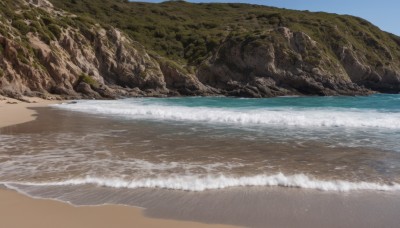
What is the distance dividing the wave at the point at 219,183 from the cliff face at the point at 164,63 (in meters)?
29.9

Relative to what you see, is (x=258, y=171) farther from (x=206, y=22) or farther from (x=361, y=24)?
(x=361, y=24)

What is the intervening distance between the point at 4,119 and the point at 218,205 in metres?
15.2

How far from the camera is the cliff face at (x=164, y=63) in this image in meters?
40.0

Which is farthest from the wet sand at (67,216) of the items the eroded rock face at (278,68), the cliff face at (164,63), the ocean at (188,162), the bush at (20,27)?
the eroded rock face at (278,68)

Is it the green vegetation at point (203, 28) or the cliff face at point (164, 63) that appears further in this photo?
the green vegetation at point (203, 28)

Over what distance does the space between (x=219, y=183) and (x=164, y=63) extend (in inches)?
2096

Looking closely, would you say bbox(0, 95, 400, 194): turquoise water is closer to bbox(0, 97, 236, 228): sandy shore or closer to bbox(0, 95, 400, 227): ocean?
bbox(0, 95, 400, 227): ocean

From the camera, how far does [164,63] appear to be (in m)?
58.6

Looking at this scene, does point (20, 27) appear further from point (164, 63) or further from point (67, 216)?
point (67, 216)

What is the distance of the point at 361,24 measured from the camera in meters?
93.9

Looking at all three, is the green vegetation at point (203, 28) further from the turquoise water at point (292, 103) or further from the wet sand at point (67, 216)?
the wet sand at point (67, 216)

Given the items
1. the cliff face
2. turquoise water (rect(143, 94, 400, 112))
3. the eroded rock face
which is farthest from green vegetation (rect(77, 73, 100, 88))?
the eroded rock face

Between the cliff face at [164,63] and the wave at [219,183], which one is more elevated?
the cliff face at [164,63]

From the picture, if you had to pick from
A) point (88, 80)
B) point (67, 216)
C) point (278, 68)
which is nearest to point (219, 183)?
point (67, 216)
